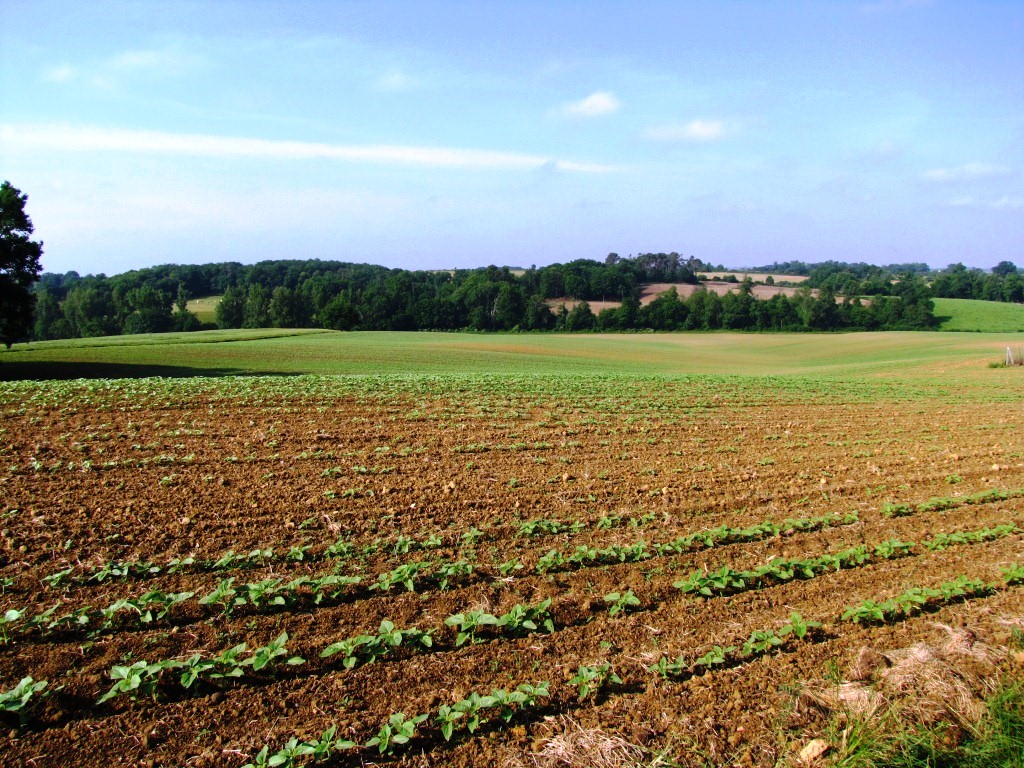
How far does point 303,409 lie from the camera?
16188mm

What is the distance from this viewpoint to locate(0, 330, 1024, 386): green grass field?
36469 mm

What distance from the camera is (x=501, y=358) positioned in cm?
4856

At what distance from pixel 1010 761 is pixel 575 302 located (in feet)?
358

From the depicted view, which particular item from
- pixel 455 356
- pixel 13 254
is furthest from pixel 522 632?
pixel 13 254

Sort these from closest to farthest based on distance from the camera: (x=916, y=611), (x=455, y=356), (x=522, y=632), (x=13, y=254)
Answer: (x=522, y=632) → (x=916, y=611) → (x=13, y=254) → (x=455, y=356)

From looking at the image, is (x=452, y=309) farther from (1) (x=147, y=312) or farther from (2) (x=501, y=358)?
(2) (x=501, y=358)

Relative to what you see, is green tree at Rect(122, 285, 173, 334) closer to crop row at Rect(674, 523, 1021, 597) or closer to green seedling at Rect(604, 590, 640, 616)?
green seedling at Rect(604, 590, 640, 616)

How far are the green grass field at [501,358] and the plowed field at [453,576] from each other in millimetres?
17302

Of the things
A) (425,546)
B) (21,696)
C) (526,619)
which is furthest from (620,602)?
(21,696)

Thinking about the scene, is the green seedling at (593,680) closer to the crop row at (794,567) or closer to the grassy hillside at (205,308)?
the crop row at (794,567)

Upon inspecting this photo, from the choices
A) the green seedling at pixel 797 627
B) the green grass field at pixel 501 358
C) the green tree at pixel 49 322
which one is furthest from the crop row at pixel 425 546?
the green tree at pixel 49 322

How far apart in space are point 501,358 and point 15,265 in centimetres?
3068

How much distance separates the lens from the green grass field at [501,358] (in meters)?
36.5

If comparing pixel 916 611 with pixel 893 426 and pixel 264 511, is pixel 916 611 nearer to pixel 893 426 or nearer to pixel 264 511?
pixel 264 511
